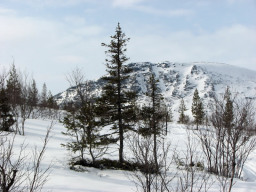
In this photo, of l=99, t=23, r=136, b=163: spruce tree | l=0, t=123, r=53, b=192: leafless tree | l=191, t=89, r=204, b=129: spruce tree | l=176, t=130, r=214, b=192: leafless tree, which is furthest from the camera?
l=191, t=89, r=204, b=129: spruce tree

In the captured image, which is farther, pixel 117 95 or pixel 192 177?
pixel 117 95

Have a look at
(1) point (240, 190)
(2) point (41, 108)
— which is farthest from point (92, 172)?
(2) point (41, 108)

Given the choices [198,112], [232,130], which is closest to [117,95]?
[232,130]

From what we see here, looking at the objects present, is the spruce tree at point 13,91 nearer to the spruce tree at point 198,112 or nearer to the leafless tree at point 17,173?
the leafless tree at point 17,173

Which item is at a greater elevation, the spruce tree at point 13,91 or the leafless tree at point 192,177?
the spruce tree at point 13,91

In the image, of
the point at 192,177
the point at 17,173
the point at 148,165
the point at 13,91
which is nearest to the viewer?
the point at 192,177

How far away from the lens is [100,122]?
52.9ft

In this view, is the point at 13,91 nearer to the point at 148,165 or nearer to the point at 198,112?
the point at 148,165

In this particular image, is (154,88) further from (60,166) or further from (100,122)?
(60,166)

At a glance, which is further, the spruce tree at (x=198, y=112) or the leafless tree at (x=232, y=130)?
the spruce tree at (x=198, y=112)

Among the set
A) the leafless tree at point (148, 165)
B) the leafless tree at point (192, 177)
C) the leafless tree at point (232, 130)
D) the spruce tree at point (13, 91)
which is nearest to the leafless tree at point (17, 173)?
the leafless tree at point (148, 165)

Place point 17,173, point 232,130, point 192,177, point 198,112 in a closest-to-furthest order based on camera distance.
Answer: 1. point 192,177
2. point 17,173
3. point 232,130
4. point 198,112

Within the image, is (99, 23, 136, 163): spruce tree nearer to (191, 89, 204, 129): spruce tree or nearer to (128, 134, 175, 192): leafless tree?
(128, 134, 175, 192): leafless tree

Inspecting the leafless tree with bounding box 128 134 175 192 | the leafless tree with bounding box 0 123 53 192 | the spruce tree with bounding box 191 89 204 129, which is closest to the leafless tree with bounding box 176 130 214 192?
the leafless tree with bounding box 128 134 175 192
